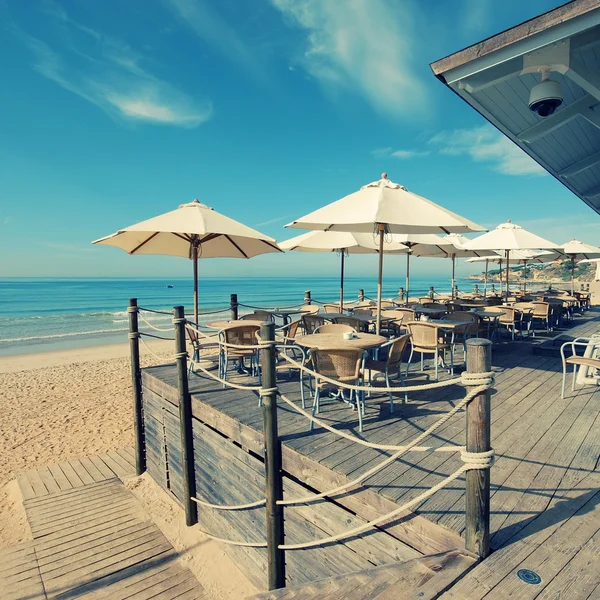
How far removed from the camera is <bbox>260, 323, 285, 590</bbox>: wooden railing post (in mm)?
2979

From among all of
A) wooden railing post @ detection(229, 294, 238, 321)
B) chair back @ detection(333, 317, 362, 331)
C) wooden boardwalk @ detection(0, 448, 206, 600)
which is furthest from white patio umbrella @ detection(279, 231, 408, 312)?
wooden boardwalk @ detection(0, 448, 206, 600)

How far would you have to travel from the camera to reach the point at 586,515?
91.4 inches

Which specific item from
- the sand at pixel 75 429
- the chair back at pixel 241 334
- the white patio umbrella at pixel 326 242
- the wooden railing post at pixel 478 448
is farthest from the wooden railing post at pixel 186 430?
the white patio umbrella at pixel 326 242

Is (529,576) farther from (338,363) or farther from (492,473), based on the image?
(338,363)

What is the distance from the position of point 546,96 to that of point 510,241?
18.9 ft

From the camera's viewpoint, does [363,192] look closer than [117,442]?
Yes

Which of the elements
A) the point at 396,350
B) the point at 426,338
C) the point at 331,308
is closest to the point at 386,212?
the point at 396,350

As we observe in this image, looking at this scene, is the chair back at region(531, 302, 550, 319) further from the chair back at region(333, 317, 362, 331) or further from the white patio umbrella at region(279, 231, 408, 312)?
the chair back at region(333, 317, 362, 331)

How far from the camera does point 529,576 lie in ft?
5.95

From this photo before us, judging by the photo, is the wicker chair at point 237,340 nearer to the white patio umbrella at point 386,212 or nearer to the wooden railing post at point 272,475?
the white patio umbrella at point 386,212

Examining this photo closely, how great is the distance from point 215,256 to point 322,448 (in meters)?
5.38

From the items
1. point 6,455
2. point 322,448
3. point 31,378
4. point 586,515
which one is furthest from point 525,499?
point 31,378

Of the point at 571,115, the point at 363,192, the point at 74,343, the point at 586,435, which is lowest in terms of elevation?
the point at 74,343

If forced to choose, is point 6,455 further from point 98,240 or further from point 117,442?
point 98,240
